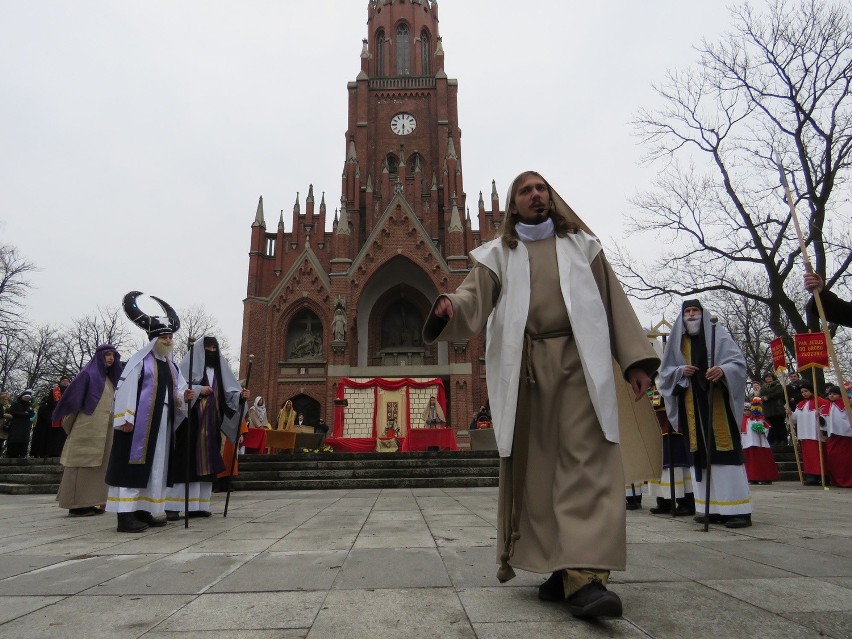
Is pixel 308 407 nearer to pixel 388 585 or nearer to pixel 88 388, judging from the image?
pixel 88 388

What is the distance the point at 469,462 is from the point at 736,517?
26.8ft

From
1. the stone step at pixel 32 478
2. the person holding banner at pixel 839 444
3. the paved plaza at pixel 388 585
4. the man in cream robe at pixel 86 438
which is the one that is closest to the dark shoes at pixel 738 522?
the paved plaza at pixel 388 585

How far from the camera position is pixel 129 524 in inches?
192

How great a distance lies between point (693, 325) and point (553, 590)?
4.01 meters

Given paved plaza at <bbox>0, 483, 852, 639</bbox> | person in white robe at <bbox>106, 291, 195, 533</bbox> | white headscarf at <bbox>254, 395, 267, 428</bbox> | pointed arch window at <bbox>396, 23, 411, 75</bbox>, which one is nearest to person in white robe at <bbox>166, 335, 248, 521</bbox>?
person in white robe at <bbox>106, 291, 195, 533</bbox>

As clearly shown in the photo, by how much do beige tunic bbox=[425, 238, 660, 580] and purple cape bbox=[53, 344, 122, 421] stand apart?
606cm

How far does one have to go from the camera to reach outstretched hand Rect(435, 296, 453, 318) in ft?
8.26

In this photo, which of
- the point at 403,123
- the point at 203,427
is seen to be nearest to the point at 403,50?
the point at 403,123

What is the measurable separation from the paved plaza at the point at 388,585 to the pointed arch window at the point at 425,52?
37.3m

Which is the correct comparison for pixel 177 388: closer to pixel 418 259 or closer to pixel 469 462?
pixel 469 462

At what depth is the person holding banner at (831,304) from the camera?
10.6 feet

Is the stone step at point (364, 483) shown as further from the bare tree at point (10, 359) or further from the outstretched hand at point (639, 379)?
the bare tree at point (10, 359)

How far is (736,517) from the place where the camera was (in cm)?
472

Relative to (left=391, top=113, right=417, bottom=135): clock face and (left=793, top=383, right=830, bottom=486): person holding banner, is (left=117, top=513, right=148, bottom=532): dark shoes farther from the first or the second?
(left=391, top=113, right=417, bottom=135): clock face
